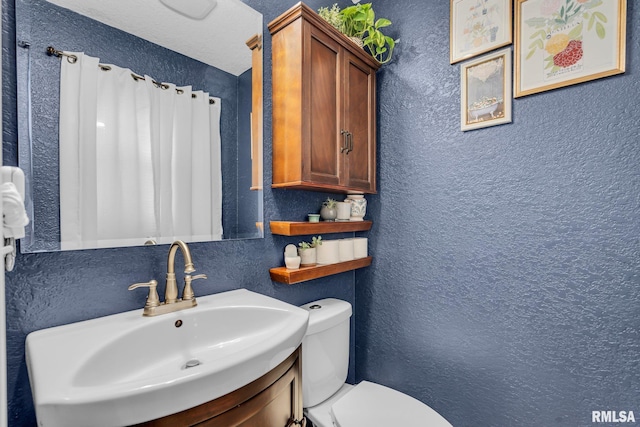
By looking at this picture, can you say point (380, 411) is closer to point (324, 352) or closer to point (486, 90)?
point (324, 352)

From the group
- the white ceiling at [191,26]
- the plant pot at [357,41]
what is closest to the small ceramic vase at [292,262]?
the white ceiling at [191,26]

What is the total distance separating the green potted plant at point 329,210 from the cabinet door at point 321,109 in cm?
20

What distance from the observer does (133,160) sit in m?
1.03

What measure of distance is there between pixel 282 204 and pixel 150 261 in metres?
0.61

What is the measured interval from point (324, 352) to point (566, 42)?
61.5 inches

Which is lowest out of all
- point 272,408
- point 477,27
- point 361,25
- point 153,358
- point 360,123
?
point 272,408

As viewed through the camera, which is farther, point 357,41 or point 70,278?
point 357,41

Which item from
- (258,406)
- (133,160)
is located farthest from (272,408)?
(133,160)

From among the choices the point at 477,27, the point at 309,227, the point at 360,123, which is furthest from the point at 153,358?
the point at 477,27

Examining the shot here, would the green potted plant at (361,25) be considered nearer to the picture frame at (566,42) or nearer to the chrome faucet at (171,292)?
the picture frame at (566,42)

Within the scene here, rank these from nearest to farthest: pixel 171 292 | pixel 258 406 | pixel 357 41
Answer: pixel 258 406
pixel 171 292
pixel 357 41

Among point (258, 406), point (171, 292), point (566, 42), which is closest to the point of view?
point (258, 406)

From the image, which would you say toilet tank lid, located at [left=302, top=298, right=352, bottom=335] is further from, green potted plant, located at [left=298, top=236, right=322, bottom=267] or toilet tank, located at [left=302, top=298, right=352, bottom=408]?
green potted plant, located at [left=298, top=236, right=322, bottom=267]

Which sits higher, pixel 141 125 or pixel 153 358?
pixel 141 125
